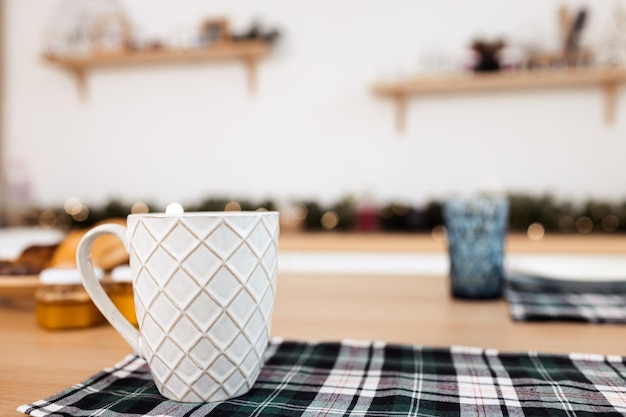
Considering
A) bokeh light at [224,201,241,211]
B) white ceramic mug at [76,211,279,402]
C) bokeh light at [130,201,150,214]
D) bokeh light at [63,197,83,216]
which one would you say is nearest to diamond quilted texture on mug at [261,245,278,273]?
white ceramic mug at [76,211,279,402]

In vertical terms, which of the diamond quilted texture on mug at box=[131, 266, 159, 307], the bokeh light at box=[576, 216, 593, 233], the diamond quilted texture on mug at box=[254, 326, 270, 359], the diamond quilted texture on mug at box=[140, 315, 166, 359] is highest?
the diamond quilted texture on mug at box=[131, 266, 159, 307]

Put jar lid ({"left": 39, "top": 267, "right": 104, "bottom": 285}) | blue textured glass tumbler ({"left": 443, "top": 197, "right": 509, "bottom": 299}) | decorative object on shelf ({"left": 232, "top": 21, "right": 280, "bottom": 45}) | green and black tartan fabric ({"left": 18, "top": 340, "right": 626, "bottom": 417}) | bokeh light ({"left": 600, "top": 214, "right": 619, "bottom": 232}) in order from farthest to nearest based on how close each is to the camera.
A: decorative object on shelf ({"left": 232, "top": 21, "right": 280, "bottom": 45}) < bokeh light ({"left": 600, "top": 214, "right": 619, "bottom": 232}) < blue textured glass tumbler ({"left": 443, "top": 197, "right": 509, "bottom": 299}) < jar lid ({"left": 39, "top": 267, "right": 104, "bottom": 285}) < green and black tartan fabric ({"left": 18, "top": 340, "right": 626, "bottom": 417})

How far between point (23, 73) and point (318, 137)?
162 centimetres

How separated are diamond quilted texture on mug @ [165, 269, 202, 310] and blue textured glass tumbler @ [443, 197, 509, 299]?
1.46 ft

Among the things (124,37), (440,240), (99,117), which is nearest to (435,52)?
(440,240)

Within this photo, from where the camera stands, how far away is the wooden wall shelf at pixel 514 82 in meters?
2.23

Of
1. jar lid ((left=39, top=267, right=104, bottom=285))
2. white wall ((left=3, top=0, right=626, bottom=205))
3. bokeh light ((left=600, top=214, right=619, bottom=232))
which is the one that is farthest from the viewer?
white wall ((left=3, top=0, right=626, bottom=205))

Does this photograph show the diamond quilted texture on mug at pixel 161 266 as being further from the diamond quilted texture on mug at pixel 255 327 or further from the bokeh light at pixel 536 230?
the bokeh light at pixel 536 230

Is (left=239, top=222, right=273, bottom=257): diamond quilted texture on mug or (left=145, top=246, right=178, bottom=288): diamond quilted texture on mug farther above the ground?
(left=239, top=222, right=273, bottom=257): diamond quilted texture on mug

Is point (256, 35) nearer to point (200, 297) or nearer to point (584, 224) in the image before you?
point (584, 224)

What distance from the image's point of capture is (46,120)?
293cm

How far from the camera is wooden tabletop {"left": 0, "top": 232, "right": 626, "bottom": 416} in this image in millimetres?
444

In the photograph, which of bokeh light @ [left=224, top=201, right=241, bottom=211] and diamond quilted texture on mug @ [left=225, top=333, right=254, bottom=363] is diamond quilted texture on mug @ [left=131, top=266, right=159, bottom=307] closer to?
diamond quilted texture on mug @ [left=225, top=333, right=254, bottom=363]

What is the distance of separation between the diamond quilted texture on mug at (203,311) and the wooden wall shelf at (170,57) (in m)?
2.29
